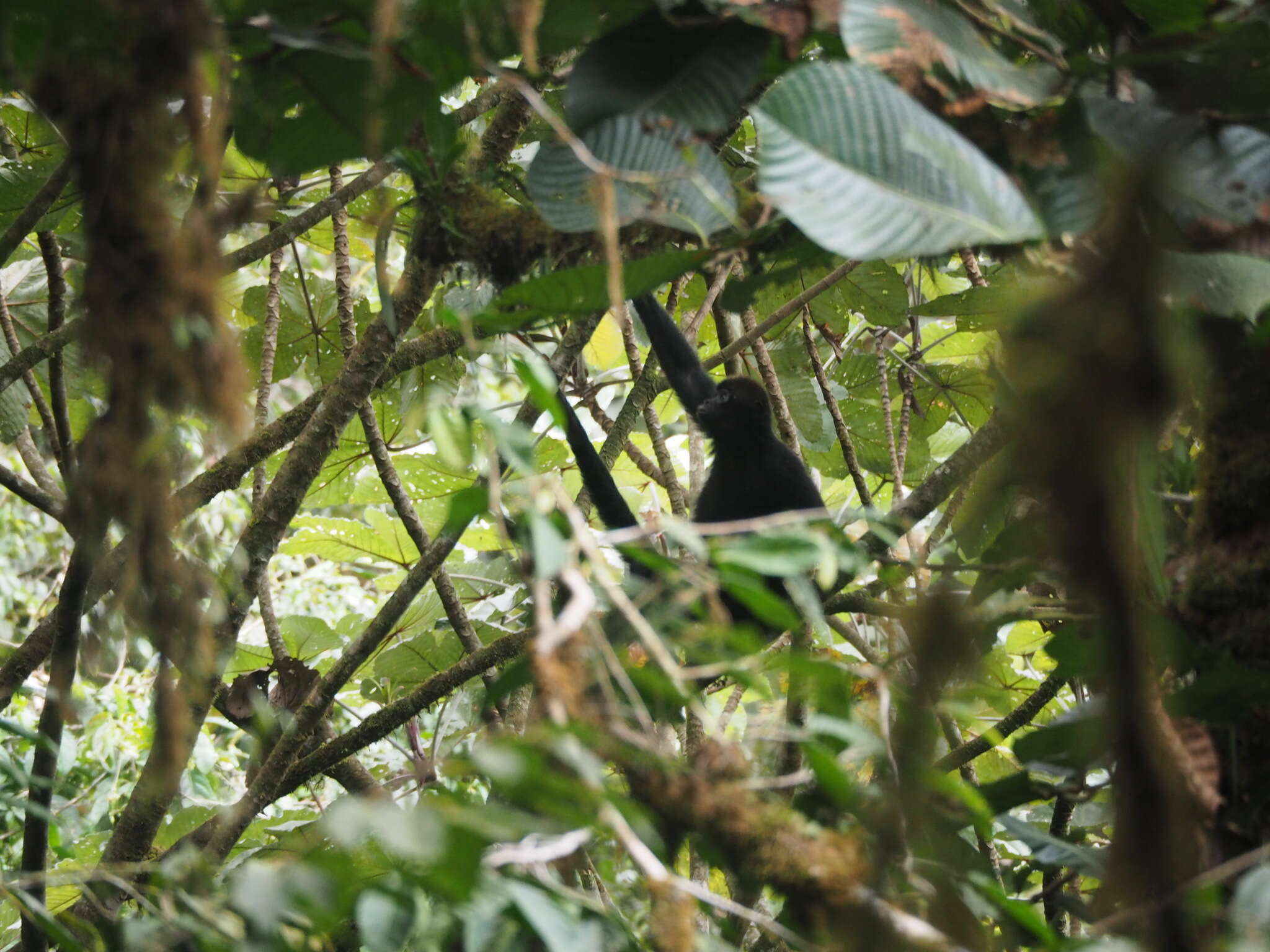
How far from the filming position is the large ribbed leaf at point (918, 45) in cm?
140

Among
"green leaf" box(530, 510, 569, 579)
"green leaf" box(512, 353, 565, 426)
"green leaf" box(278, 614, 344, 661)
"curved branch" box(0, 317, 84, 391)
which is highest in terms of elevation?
"curved branch" box(0, 317, 84, 391)

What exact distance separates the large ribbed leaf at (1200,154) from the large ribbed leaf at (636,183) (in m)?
0.55

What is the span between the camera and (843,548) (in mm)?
1307

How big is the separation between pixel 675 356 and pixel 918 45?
2358 mm

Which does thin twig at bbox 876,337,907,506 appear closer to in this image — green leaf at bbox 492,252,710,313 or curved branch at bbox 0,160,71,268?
green leaf at bbox 492,252,710,313

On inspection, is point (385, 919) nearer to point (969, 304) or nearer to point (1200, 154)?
point (1200, 154)

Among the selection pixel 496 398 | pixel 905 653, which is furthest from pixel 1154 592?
pixel 496 398

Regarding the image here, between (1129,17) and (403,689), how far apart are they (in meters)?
3.60

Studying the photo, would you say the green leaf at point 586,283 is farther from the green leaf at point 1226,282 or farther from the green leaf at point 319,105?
the green leaf at point 1226,282

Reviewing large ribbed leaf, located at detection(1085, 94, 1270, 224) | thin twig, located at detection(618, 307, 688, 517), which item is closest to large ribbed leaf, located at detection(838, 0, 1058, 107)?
large ribbed leaf, located at detection(1085, 94, 1270, 224)

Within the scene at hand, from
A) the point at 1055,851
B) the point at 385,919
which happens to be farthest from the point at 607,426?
the point at 385,919

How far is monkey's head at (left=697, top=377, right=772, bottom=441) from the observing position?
4203 mm

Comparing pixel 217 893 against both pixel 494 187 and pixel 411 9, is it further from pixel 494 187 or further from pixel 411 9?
pixel 494 187

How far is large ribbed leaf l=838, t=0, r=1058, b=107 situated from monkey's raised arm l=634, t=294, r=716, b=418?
1982mm
